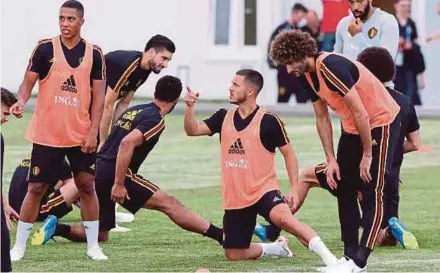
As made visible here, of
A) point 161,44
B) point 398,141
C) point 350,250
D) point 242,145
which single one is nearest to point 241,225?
point 242,145

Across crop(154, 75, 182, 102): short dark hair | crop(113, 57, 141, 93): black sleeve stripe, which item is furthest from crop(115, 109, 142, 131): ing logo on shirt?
crop(113, 57, 141, 93): black sleeve stripe

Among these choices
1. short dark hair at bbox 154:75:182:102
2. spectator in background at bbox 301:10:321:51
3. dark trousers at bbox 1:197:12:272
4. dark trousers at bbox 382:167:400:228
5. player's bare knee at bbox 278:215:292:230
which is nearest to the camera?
dark trousers at bbox 1:197:12:272

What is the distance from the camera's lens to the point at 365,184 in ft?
36.1

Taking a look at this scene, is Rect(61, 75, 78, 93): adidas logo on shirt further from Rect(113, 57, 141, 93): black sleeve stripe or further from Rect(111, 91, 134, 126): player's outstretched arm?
Rect(111, 91, 134, 126): player's outstretched arm

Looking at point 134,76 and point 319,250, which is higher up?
point 134,76

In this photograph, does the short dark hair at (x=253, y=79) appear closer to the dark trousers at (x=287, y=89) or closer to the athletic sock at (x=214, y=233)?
the athletic sock at (x=214, y=233)

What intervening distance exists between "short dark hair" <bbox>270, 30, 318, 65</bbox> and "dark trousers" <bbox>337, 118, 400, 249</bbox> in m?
0.83

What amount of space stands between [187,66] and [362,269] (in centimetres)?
2320

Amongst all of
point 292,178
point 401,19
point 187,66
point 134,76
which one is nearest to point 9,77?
point 187,66

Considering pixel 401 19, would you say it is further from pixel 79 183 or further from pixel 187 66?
pixel 79 183

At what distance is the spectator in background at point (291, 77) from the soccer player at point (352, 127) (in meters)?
18.2

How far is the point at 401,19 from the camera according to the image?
27.8 m

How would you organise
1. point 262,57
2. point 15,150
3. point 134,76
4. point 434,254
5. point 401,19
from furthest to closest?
point 262,57 < point 401,19 < point 15,150 < point 134,76 < point 434,254

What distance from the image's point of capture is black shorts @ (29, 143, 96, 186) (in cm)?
1173
